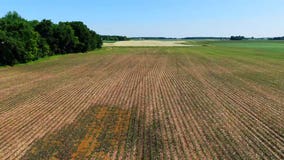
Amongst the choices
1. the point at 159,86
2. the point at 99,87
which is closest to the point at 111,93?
the point at 99,87

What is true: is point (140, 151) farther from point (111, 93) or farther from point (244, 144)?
point (111, 93)

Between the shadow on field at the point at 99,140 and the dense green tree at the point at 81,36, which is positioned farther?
the dense green tree at the point at 81,36

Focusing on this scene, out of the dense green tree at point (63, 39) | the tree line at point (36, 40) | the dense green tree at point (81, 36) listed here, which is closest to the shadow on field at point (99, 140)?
the tree line at point (36, 40)

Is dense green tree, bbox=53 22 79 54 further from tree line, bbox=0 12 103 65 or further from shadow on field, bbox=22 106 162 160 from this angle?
shadow on field, bbox=22 106 162 160

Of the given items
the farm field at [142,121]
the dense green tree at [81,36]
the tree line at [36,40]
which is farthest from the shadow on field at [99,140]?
the dense green tree at [81,36]

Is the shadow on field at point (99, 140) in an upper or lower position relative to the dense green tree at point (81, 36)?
upper

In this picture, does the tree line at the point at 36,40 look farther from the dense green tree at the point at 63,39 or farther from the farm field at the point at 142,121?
the farm field at the point at 142,121

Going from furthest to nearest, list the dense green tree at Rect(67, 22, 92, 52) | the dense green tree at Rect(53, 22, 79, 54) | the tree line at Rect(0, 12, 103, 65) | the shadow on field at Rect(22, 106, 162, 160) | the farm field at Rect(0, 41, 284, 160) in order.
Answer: the dense green tree at Rect(67, 22, 92, 52), the dense green tree at Rect(53, 22, 79, 54), the tree line at Rect(0, 12, 103, 65), the farm field at Rect(0, 41, 284, 160), the shadow on field at Rect(22, 106, 162, 160)

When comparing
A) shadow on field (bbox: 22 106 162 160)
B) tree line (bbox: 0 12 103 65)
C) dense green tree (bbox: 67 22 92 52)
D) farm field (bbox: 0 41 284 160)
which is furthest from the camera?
dense green tree (bbox: 67 22 92 52)

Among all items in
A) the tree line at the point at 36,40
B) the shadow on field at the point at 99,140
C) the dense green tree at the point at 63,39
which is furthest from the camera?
the dense green tree at the point at 63,39

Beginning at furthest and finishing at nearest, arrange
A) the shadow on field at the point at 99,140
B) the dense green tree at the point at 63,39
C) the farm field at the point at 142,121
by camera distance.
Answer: the dense green tree at the point at 63,39 → the farm field at the point at 142,121 → the shadow on field at the point at 99,140

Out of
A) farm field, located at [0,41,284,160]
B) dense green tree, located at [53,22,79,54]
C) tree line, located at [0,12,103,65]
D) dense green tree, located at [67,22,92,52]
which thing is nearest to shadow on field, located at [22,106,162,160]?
farm field, located at [0,41,284,160]
